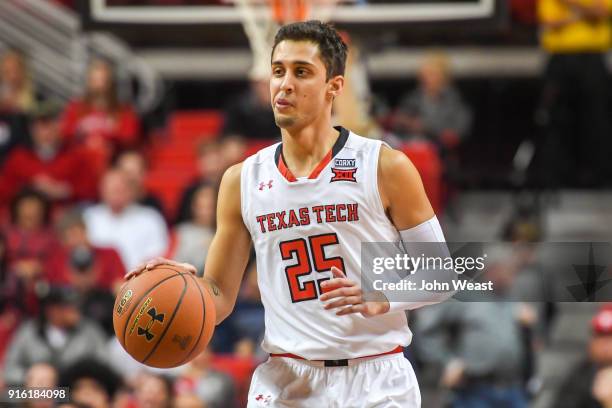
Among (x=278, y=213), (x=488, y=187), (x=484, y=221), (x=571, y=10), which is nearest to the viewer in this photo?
(x=278, y=213)

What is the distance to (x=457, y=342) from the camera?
8352mm

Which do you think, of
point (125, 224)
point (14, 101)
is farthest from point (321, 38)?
point (14, 101)

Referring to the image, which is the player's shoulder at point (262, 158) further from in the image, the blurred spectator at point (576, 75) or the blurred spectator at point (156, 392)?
the blurred spectator at point (576, 75)

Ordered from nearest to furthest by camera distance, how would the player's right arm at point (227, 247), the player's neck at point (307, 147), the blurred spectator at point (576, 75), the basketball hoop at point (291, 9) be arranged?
1. the player's neck at point (307, 147)
2. the player's right arm at point (227, 247)
3. the basketball hoop at point (291, 9)
4. the blurred spectator at point (576, 75)

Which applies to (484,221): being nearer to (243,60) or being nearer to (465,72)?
(465,72)

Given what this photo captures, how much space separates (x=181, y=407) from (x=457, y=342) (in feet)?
6.48

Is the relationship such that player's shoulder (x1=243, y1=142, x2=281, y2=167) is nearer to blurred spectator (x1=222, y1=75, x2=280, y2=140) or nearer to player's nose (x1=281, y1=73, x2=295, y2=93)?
player's nose (x1=281, y1=73, x2=295, y2=93)

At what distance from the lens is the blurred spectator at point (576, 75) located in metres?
10.4

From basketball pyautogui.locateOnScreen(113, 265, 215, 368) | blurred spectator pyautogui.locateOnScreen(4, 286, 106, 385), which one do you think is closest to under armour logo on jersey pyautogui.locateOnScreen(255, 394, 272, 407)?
basketball pyautogui.locateOnScreen(113, 265, 215, 368)

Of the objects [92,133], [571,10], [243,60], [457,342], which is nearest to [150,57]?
[243,60]

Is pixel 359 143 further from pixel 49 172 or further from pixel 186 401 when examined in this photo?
pixel 49 172

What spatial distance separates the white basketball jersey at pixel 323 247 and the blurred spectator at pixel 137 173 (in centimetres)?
539

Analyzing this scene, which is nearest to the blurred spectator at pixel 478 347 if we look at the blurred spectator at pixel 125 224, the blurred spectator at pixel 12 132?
the blurred spectator at pixel 125 224

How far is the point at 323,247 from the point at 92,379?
3.47 meters
